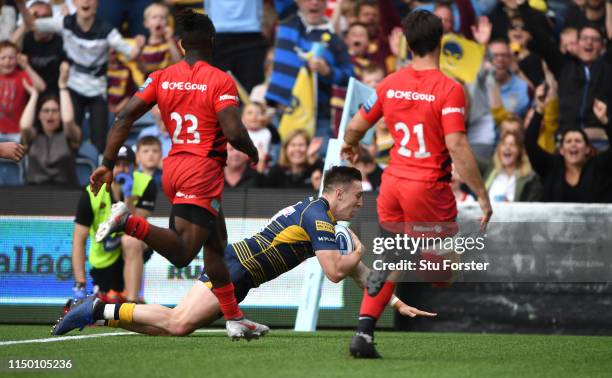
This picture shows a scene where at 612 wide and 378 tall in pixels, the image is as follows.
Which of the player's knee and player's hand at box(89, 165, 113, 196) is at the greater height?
player's hand at box(89, 165, 113, 196)

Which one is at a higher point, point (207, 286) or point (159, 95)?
point (159, 95)

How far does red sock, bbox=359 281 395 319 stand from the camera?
7.83 m

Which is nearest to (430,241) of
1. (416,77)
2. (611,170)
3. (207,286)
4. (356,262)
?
(356,262)

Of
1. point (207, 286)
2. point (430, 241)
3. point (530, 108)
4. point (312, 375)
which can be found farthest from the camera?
point (530, 108)

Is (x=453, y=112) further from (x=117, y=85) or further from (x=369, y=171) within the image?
(x=117, y=85)

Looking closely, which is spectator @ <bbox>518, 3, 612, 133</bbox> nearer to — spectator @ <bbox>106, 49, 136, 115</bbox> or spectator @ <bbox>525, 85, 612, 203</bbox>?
spectator @ <bbox>525, 85, 612, 203</bbox>

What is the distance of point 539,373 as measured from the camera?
24.3 feet

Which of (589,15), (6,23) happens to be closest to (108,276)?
(6,23)

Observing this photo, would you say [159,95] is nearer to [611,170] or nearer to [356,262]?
[356,262]

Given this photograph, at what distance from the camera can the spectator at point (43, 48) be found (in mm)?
15195

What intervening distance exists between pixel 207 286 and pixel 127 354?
99 centimetres

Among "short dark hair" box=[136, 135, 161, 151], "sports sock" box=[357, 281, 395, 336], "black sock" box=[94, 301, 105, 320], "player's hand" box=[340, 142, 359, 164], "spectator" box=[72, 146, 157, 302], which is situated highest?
"player's hand" box=[340, 142, 359, 164]

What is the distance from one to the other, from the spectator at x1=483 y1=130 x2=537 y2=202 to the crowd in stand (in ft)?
0.05

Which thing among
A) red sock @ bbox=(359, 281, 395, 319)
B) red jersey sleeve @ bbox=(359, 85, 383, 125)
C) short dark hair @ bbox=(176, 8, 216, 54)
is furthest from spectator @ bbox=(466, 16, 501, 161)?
red sock @ bbox=(359, 281, 395, 319)
